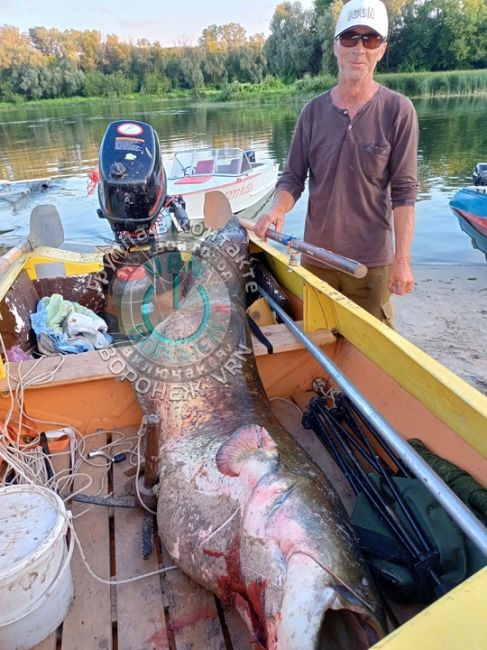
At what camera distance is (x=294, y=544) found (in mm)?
1452

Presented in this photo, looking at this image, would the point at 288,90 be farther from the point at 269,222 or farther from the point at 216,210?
the point at 269,222

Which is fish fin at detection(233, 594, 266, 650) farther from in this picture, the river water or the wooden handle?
the river water

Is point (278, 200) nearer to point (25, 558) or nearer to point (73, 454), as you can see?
point (73, 454)

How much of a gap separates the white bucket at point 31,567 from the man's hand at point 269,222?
7.17ft

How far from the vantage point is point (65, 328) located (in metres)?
3.65

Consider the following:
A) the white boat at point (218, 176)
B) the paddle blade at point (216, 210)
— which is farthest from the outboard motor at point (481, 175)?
the paddle blade at point (216, 210)

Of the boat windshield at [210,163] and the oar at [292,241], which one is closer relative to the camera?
the oar at [292,241]

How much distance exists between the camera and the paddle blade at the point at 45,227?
16.3ft

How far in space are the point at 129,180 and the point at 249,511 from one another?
3332mm

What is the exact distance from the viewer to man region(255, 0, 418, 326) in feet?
Result: 9.68

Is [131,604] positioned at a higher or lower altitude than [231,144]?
higher

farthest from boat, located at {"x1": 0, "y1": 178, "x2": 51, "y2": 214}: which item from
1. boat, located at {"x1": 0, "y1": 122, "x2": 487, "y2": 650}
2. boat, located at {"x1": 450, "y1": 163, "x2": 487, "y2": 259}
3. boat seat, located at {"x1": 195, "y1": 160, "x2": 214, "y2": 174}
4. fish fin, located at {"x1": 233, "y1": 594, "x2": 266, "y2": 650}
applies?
fish fin, located at {"x1": 233, "y1": 594, "x2": 266, "y2": 650}

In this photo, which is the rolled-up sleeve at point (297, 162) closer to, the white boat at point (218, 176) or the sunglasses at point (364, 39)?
the sunglasses at point (364, 39)

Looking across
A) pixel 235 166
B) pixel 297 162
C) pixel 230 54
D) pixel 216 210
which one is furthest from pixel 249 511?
pixel 230 54
